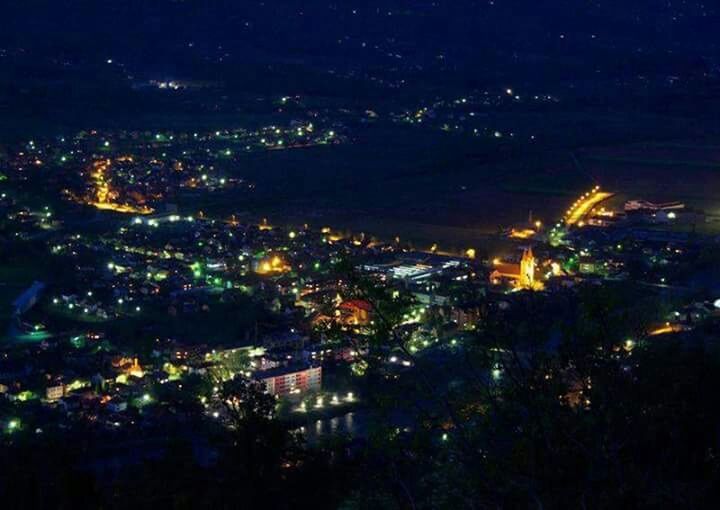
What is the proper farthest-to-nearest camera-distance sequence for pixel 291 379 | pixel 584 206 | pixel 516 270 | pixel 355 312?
pixel 584 206
pixel 516 270
pixel 291 379
pixel 355 312

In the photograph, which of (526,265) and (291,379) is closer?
(291,379)

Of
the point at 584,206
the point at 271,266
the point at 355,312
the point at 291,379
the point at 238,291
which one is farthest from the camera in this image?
the point at 584,206

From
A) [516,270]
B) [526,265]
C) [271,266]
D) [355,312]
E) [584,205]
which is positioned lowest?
[584,205]

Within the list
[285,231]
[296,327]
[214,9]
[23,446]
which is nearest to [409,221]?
[285,231]

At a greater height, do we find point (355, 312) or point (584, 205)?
point (355, 312)

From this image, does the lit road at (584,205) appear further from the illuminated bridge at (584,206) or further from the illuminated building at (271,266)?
the illuminated building at (271,266)

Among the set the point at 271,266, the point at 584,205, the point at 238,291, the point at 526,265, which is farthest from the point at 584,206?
the point at 238,291

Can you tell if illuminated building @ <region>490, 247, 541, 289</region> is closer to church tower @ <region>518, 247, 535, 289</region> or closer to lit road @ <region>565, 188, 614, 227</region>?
church tower @ <region>518, 247, 535, 289</region>

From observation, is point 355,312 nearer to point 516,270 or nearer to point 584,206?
point 516,270

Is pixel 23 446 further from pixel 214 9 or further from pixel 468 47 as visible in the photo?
pixel 214 9
